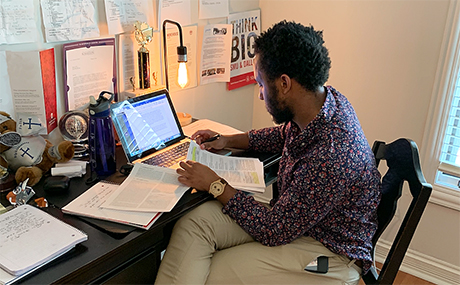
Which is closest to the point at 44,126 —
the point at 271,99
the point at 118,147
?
the point at 118,147

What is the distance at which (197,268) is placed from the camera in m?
1.22

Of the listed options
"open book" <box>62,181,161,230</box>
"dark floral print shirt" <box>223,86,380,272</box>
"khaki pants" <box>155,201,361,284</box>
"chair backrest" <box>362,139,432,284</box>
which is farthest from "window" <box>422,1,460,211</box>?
"open book" <box>62,181,161,230</box>

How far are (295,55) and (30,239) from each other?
881 mm

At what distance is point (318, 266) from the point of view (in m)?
1.25

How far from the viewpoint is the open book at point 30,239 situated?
3.01 ft

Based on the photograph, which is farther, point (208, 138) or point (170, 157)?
point (208, 138)

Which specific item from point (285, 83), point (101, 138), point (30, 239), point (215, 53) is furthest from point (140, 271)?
point (215, 53)

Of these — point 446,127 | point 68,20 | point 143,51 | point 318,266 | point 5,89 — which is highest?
point 68,20

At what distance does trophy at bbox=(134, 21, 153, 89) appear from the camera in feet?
5.40

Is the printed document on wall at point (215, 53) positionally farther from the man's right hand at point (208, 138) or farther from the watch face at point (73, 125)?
the watch face at point (73, 125)

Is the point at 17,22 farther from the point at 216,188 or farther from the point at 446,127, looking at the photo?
the point at 446,127

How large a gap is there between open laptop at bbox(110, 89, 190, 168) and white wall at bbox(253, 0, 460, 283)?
3.18 ft

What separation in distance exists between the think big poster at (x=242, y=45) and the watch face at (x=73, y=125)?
96 centimetres

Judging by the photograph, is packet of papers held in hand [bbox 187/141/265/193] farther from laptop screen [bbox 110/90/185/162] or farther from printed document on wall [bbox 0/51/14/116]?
printed document on wall [bbox 0/51/14/116]
